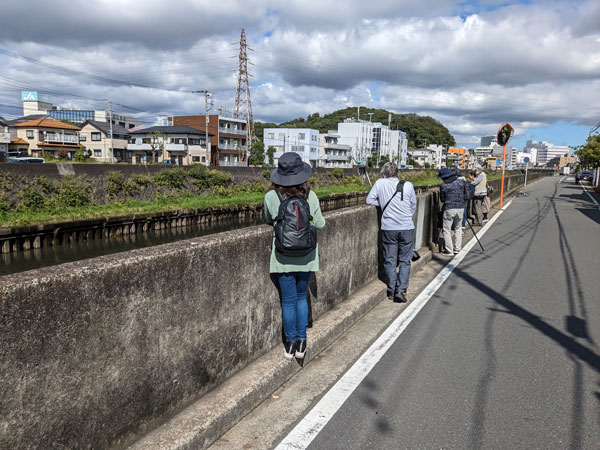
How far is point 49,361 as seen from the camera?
7.04 feet

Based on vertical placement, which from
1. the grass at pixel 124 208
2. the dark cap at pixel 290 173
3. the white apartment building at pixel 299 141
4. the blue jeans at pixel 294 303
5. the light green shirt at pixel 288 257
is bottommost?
the grass at pixel 124 208

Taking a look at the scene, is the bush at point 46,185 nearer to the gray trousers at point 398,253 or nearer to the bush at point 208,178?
the bush at point 208,178

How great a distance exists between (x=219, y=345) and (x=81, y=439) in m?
1.19

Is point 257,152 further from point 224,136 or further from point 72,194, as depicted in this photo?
point 72,194

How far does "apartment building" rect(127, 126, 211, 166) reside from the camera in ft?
211

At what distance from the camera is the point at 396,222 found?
583 cm

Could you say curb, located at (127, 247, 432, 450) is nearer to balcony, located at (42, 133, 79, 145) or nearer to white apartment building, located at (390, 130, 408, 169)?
balcony, located at (42, 133, 79, 145)

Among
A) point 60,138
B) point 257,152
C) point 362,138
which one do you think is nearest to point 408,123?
point 362,138

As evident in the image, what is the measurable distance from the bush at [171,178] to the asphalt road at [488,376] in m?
28.3

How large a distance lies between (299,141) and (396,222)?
83.0 meters

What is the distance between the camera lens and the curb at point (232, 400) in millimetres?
2707

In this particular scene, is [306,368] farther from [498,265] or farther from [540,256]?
[540,256]

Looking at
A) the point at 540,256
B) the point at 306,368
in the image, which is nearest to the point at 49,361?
the point at 306,368

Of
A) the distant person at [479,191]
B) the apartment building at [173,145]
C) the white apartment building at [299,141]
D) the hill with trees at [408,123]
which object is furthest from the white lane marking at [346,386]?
the hill with trees at [408,123]
